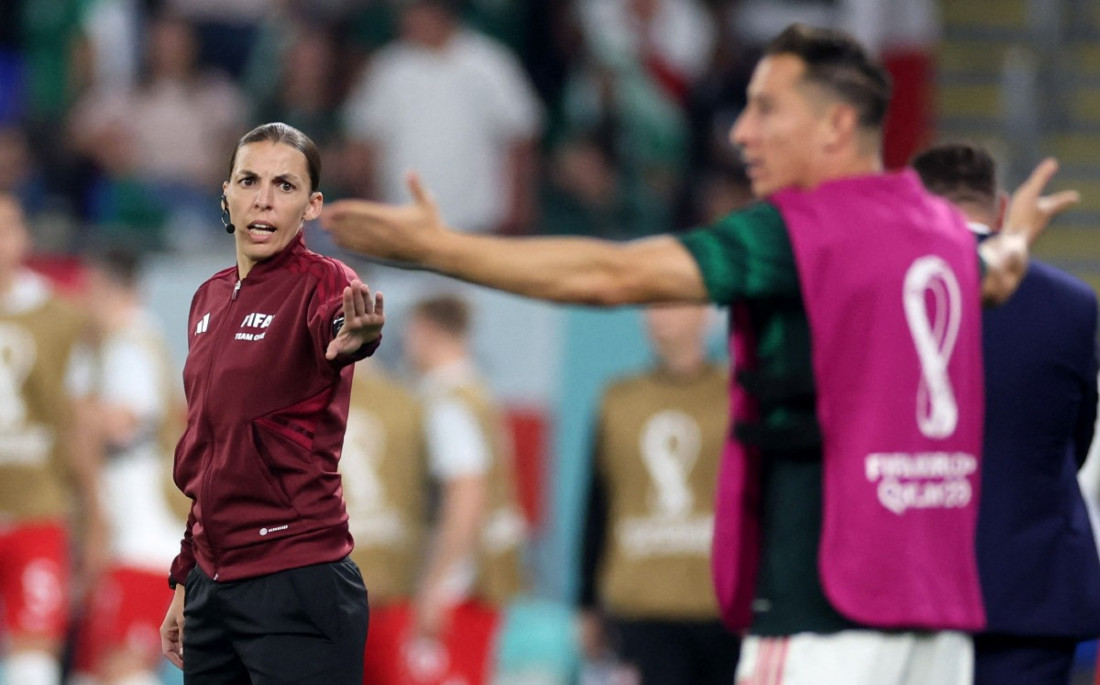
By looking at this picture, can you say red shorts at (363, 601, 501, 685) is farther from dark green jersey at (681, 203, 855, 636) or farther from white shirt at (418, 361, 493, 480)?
dark green jersey at (681, 203, 855, 636)

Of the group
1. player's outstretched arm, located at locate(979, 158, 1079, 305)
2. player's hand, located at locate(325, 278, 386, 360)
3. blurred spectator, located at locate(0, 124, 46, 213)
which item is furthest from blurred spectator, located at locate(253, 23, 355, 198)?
player's hand, located at locate(325, 278, 386, 360)

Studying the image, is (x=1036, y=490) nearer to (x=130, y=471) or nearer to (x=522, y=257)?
(x=522, y=257)

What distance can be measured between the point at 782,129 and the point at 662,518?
3.94m

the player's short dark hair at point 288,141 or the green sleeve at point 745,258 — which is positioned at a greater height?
the player's short dark hair at point 288,141

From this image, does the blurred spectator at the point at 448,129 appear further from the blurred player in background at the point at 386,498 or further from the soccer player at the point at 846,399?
the soccer player at the point at 846,399

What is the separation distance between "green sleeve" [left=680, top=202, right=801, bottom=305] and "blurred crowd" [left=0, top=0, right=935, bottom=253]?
21.9 feet

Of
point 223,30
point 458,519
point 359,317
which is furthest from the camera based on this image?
point 223,30

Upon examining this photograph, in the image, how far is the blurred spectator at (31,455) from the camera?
799cm

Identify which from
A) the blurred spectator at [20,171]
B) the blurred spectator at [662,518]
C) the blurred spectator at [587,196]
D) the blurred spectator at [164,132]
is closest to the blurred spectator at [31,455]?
the blurred spectator at [20,171]

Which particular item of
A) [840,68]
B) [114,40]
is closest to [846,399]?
[840,68]

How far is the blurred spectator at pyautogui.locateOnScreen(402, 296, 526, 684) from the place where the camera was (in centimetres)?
826

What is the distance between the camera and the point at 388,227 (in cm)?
308

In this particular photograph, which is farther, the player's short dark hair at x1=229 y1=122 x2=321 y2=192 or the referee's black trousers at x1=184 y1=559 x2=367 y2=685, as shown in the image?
the referee's black trousers at x1=184 y1=559 x2=367 y2=685

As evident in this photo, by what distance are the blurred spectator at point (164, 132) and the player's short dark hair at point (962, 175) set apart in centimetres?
667
